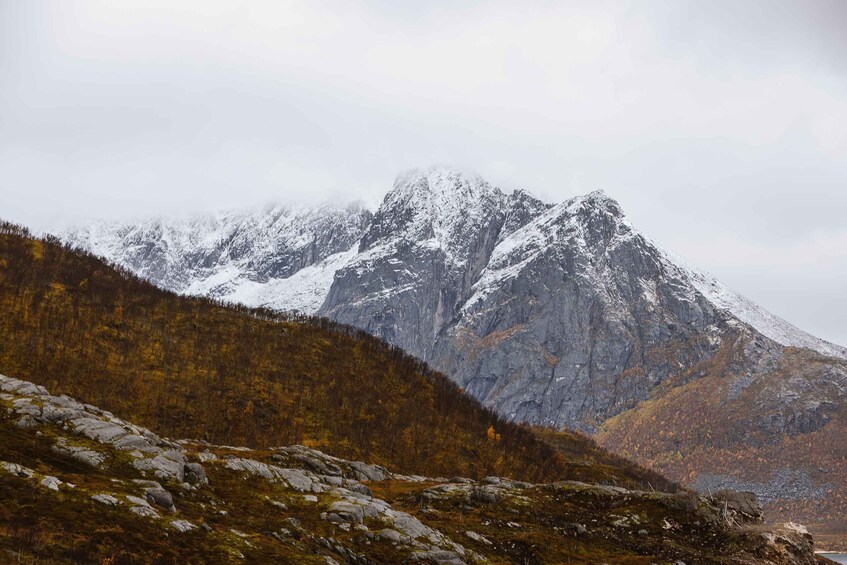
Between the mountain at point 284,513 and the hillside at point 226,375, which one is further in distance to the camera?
the hillside at point 226,375

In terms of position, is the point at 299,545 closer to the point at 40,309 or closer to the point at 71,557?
the point at 71,557

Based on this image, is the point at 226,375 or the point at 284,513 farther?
the point at 226,375

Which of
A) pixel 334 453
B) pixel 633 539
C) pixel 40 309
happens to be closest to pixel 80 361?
pixel 40 309

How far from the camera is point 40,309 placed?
5625 inches

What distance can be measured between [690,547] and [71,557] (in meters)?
55.5

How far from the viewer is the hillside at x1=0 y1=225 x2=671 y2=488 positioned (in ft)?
428

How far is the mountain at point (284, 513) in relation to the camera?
121 ft

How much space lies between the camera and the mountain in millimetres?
36938

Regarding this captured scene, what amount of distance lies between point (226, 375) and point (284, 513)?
105997mm

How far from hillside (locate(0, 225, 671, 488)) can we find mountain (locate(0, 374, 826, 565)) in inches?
2228

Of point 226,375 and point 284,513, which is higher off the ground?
point 284,513

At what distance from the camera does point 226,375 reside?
504 ft

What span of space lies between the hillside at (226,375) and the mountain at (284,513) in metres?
56.6

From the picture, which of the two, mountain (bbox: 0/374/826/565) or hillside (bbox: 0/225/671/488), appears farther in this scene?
hillside (bbox: 0/225/671/488)
